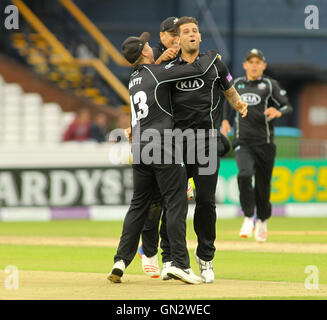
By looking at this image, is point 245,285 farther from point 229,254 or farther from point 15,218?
point 15,218

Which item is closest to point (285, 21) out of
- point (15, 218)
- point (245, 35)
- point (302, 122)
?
point (245, 35)

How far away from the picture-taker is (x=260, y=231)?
544 inches

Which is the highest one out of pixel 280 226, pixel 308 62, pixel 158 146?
pixel 308 62

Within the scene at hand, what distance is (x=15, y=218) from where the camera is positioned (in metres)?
19.8

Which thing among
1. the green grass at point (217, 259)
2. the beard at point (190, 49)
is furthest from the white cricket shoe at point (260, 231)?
the beard at point (190, 49)

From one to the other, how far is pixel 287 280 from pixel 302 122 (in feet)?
91.1

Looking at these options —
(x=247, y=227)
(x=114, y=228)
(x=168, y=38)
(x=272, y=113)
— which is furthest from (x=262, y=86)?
(x=114, y=228)

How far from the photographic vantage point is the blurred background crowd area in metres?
25.5

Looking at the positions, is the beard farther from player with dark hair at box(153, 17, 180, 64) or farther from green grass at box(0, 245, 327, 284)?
green grass at box(0, 245, 327, 284)

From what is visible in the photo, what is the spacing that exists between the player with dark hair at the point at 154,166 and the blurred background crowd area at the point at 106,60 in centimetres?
1254

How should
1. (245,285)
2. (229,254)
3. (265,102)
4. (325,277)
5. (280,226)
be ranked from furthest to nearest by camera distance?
(280,226), (265,102), (229,254), (325,277), (245,285)

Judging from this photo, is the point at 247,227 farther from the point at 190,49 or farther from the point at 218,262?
the point at 190,49

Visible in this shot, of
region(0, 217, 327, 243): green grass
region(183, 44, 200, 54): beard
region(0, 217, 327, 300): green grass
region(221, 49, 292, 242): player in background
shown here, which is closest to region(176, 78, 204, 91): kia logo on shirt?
region(183, 44, 200, 54): beard

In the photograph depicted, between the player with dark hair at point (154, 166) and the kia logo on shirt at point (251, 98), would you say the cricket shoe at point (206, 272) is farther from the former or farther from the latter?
the kia logo on shirt at point (251, 98)
